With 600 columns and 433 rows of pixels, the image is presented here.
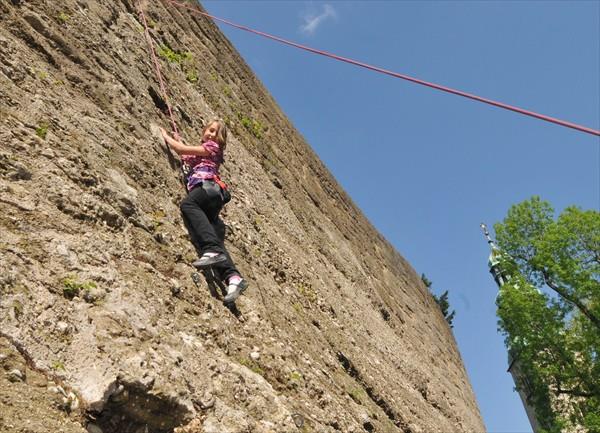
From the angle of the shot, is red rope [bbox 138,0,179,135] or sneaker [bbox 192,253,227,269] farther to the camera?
red rope [bbox 138,0,179,135]

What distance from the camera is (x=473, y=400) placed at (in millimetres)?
14281

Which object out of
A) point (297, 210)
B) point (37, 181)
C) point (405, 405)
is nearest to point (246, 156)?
point (297, 210)

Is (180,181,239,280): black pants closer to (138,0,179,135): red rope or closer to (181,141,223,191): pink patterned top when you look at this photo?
(181,141,223,191): pink patterned top

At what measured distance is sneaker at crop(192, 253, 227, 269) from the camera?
405 cm

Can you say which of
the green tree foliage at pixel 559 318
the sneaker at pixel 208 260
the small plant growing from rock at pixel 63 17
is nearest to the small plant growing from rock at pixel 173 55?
the small plant growing from rock at pixel 63 17

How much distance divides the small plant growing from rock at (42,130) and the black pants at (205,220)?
1244 millimetres

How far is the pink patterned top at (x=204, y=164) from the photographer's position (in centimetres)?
461

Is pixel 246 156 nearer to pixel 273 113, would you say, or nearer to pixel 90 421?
pixel 273 113

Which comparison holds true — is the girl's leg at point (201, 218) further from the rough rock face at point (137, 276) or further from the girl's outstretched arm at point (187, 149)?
the girl's outstretched arm at point (187, 149)

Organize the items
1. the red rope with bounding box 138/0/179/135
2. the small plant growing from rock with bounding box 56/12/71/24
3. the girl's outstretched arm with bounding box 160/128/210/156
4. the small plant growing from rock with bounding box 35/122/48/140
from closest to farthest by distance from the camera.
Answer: the small plant growing from rock with bounding box 35/122/48/140 < the small plant growing from rock with bounding box 56/12/71/24 < the girl's outstretched arm with bounding box 160/128/210/156 < the red rope with bounding box 138/0/179/135

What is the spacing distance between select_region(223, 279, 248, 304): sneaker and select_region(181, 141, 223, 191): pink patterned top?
3.25 feet

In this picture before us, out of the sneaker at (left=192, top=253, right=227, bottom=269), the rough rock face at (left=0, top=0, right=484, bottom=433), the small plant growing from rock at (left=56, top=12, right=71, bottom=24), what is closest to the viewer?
the rough rock face at (left=0, top=0, right=484, bottom=433)

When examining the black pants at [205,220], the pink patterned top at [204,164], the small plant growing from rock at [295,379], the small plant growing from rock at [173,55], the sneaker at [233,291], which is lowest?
the small plant growing from rock at [295,379]

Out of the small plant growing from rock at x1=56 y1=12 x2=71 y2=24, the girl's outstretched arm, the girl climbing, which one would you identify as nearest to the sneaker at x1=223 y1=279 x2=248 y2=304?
the girl climbing
